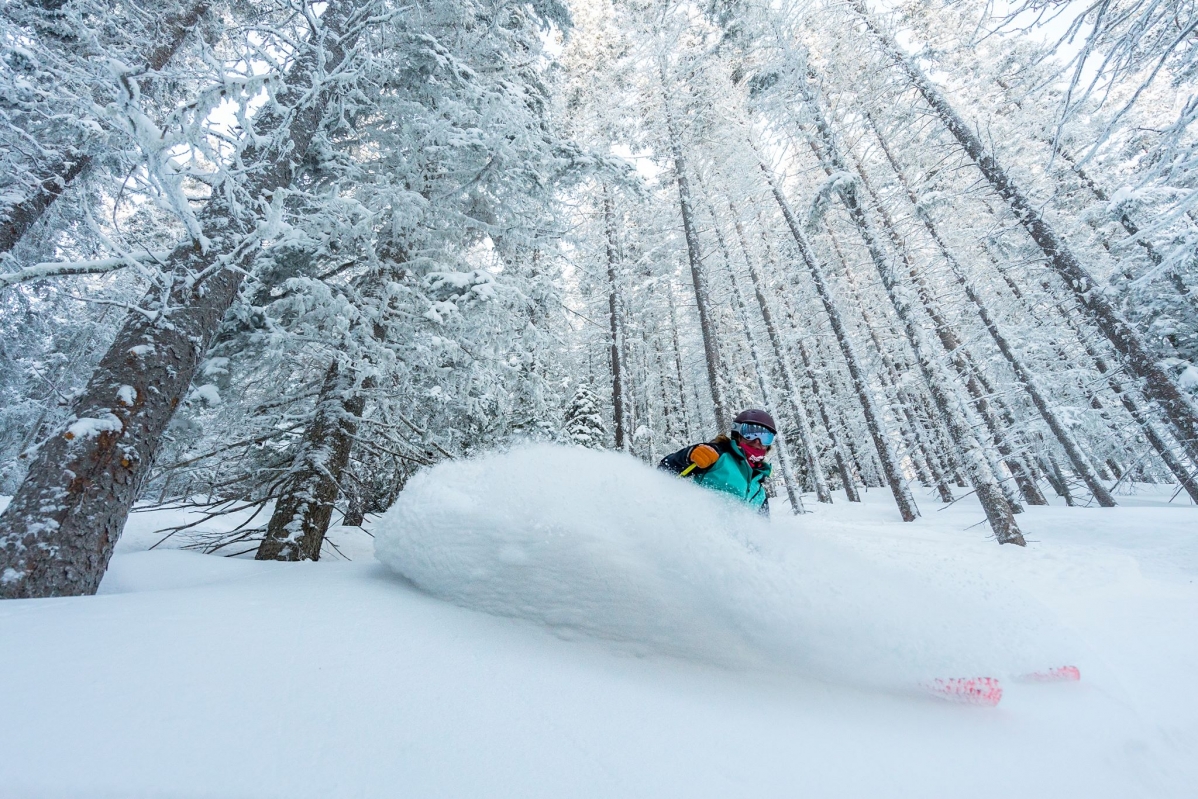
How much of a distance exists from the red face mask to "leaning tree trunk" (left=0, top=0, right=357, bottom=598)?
393 cm

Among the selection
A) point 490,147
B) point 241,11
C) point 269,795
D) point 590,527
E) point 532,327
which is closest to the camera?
point 269,795

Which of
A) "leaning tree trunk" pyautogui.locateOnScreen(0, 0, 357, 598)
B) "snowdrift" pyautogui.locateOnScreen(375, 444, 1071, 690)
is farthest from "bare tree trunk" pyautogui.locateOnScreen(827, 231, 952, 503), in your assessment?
"leaning tree trunk" pyautogui.locateOnScreen(0, 0, 357, 598)

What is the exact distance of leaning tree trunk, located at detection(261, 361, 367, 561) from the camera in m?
4.70

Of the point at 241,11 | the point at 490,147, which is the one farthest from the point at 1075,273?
the point at 241,11

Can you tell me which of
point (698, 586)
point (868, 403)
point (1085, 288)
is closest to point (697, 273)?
point (868, 403)

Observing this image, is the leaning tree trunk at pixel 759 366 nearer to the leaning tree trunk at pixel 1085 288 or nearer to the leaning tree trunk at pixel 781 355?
the leaning tree trunk at pixel 781 355

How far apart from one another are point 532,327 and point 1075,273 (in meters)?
8.58

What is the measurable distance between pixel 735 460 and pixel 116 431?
4551 millimetres

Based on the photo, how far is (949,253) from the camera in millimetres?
11742

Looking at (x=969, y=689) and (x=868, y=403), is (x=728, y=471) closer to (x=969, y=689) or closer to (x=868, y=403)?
(x=969, y=689)

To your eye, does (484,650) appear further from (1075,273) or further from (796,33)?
(796,33)

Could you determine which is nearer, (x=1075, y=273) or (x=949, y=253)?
(x=1075, y=273)

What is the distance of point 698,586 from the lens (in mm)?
2465

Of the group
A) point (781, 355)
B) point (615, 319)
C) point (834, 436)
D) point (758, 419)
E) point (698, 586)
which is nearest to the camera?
point (698, 586)
